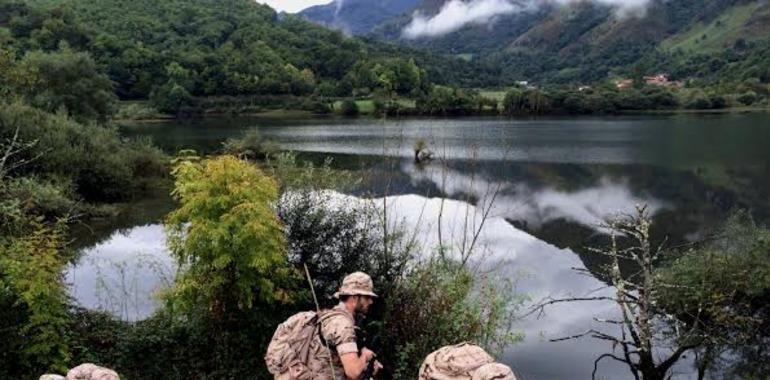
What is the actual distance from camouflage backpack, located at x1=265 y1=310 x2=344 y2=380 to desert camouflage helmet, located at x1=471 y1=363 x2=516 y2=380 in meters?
2.35

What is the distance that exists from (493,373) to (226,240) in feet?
22.5

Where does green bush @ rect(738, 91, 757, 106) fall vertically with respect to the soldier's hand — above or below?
above

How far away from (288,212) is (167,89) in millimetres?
98530

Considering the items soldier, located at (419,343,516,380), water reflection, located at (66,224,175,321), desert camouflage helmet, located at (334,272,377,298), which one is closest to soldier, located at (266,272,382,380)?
desert camouflage helmet, located at (334,272,377,298)

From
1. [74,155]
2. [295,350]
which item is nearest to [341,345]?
[295,350]

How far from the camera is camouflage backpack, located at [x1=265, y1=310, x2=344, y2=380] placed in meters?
6.01

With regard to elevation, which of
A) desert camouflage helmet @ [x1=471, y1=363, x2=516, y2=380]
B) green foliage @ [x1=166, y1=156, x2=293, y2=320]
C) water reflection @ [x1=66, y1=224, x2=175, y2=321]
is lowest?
water reflection @ [x1=66, y1=224, x2=175, y2=321]

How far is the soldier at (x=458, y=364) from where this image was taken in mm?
4038

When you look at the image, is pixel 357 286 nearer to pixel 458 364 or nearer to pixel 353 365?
pixel 353 365

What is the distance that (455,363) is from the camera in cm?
412

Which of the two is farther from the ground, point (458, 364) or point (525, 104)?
point (458, 364)

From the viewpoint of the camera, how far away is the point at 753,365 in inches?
518

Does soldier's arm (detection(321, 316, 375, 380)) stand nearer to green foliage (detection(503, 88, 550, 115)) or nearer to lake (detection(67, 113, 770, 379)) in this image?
lake (detection(67, 113, 770, 379))

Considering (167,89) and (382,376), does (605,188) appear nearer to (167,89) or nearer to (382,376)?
(382,376)
